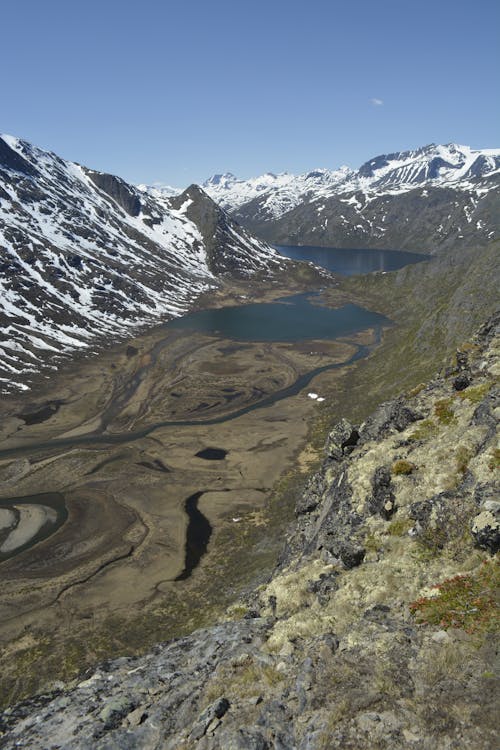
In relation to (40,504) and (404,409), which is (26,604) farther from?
(404,409)

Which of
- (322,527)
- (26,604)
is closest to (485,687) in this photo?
(322,527)

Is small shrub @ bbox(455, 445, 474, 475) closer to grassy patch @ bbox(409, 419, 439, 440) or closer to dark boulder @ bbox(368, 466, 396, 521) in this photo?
dark boulder @ bbox(368, 466, 396, 521)

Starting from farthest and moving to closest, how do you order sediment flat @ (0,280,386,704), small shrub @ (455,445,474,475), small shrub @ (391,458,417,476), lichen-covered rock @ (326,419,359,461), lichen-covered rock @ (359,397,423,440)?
sediment flat @ (0,280,386,704), lichen-covered rock @ (326,419,359,461), lichen-covered rock @ (359,397,423,440), small shrub @ (391,458,417,476), small shrub @ (455,445,474,475)

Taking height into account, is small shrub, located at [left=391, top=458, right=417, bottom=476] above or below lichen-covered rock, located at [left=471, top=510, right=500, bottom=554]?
above

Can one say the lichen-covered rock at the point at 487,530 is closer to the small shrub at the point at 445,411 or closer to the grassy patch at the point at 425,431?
the grassy patch at the point at 425,431

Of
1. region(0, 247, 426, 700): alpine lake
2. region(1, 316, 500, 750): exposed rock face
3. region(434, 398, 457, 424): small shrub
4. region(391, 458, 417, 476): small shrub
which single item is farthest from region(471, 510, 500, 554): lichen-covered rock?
region(0, 247, 426, 700): alpine lake

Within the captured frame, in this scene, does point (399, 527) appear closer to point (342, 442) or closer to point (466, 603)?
point (466, 603)

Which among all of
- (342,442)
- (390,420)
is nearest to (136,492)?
(342,442)
